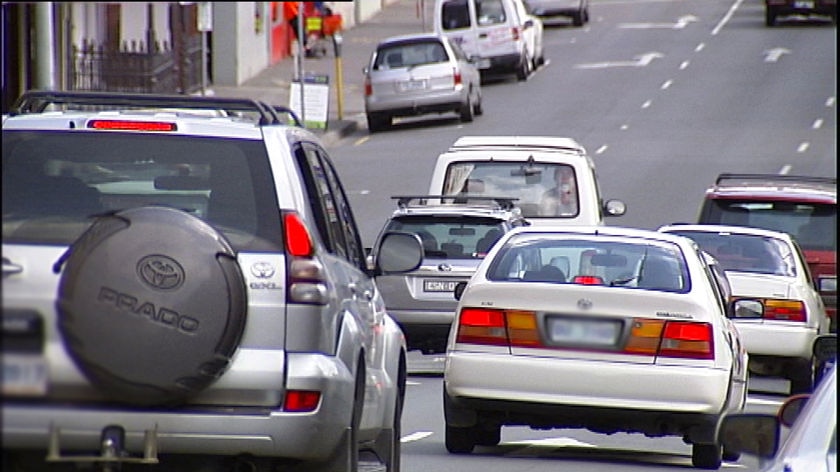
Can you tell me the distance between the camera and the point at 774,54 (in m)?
51.9

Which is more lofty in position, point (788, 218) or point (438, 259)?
point (438, 259)

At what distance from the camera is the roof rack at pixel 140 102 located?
729 centimetres

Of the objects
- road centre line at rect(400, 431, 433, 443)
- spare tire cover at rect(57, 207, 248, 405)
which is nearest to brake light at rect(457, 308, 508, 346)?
road centre line at rect(400, 431, 433, 443)

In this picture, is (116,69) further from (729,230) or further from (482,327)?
(482,327)

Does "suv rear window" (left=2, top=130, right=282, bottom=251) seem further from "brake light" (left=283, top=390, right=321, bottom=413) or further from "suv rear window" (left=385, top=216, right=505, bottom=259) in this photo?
"suv rear window" (left=385, top=216, right=505, bottom=259)

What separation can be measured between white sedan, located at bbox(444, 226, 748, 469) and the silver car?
2731 centimetres

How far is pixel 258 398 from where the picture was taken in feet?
20.5

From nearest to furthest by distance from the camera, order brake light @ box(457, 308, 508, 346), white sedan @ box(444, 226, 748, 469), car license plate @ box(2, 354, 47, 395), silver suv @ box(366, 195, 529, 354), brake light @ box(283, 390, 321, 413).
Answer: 1. car license plate @ box(2, 354, 47, 395)
2. brake light @ box(283, 390, 321, 413)
3. white sedan @ box(444, 226, 748, 469)
4. brake light @ box(457, 308, 508, 346)
5. silver suv @ box(366, 195, 529, 354)

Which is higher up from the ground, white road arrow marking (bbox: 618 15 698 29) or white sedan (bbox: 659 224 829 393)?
white sedan (bbox: 659 224 829 393)

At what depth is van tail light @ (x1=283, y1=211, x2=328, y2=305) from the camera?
21.3 feet

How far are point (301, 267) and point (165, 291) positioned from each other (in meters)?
1.46

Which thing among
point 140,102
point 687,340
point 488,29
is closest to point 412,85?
point 488,29

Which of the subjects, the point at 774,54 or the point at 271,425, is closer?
the point at 271,425

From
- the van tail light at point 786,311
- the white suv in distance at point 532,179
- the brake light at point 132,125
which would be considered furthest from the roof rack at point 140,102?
the white suv in distance at point 532,179
